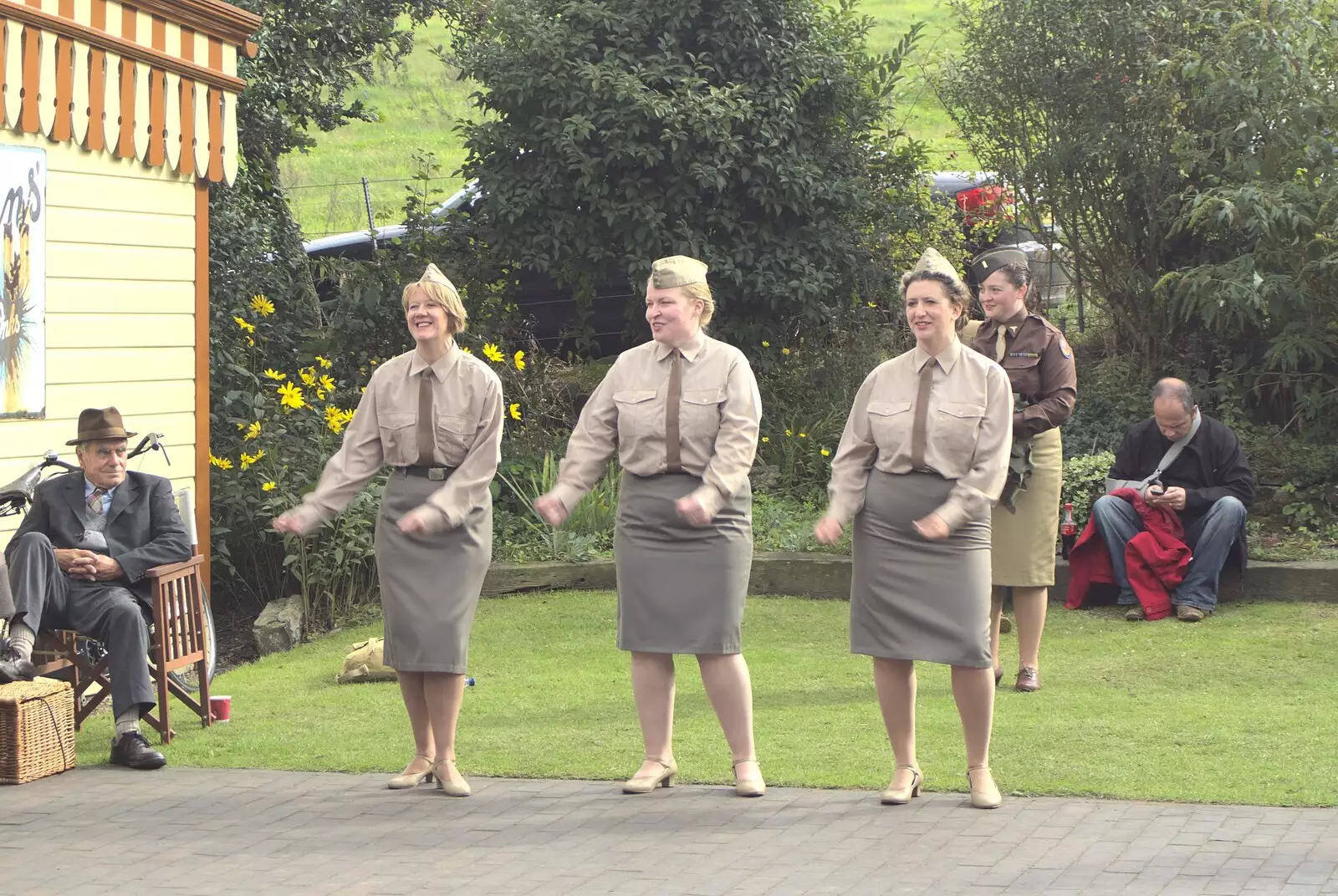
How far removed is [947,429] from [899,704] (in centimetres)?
97

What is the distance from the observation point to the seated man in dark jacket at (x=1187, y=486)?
9.30 m

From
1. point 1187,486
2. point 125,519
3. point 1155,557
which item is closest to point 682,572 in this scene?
point 125,519

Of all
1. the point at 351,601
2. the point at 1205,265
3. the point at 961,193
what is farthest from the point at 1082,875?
the point at 961,193

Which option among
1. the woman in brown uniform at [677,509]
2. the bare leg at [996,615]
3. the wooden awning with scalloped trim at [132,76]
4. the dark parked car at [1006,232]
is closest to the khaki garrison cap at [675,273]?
the woman in brown uniform at [677,509]

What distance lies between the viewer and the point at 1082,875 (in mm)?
5113

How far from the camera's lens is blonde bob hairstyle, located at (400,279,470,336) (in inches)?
251

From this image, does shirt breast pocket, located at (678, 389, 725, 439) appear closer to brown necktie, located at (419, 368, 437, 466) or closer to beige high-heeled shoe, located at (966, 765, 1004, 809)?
brown necktie, located at (419, 368, 437, 466)

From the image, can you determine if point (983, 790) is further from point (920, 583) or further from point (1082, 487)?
point (1082, 487)

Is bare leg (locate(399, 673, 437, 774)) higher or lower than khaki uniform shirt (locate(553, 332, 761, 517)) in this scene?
lower

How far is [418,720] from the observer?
21.2 feet

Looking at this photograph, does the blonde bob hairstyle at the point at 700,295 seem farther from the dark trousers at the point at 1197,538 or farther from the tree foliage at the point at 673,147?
the tree foliage at the point at 673,147

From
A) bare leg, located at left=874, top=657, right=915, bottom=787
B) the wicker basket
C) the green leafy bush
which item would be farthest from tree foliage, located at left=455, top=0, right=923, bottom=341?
bare leg, located at left=874, top=657, right=915, bottom=787

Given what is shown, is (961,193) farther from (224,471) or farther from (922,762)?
(922,762)

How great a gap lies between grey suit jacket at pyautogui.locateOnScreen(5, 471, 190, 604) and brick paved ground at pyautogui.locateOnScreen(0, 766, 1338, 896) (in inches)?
48.5
